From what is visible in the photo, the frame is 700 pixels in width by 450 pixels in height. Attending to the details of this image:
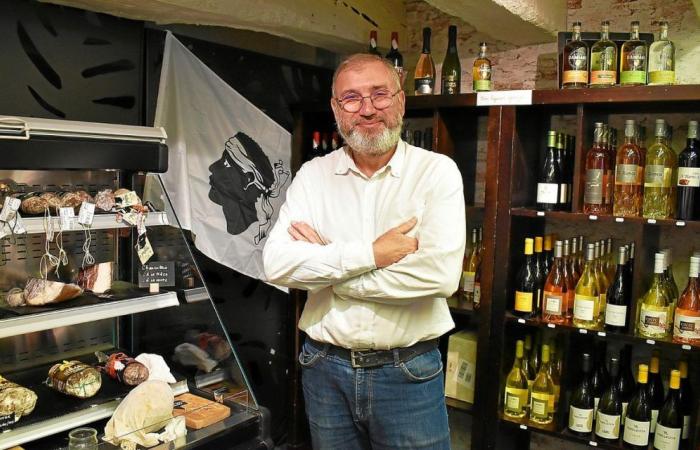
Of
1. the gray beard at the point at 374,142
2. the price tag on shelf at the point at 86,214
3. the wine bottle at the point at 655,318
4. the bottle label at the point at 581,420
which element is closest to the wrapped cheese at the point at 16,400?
the price tag on shelf at the point at 86,214

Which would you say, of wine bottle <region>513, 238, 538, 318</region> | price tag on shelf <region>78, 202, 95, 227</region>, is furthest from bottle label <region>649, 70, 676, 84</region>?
price tag on shelf <region>78, 202, 95, 227</region>

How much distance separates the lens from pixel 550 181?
2828 millimetres

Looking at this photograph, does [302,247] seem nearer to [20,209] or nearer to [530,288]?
[20,209]

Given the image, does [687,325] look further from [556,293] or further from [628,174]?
[628,174]

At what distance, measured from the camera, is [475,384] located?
2.87 m

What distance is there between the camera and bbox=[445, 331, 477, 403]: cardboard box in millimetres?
3002

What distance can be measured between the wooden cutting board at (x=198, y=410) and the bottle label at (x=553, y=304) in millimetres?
1554

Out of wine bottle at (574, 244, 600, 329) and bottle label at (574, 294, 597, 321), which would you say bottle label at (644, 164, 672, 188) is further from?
bottle label at (574, 294, 597, 321)

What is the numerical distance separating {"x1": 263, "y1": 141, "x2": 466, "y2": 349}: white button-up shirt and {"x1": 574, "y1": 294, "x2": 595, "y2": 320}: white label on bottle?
0.96 metres

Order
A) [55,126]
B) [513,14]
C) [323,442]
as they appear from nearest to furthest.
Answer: [55,126] → [323,442] → [513,14]

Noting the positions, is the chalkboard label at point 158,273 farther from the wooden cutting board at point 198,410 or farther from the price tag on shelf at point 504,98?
the price tag on shelf at point 504,98

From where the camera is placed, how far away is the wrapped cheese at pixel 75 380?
5.88 feet

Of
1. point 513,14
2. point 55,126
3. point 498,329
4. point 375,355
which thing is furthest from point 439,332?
point 513,14

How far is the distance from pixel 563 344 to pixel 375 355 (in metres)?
1.50
